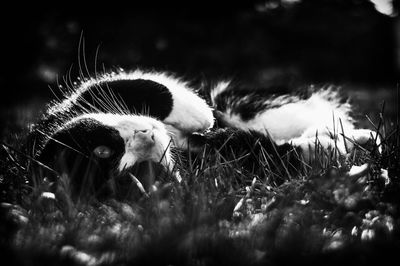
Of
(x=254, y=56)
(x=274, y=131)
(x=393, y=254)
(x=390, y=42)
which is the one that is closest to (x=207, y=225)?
(x=393, y=254)

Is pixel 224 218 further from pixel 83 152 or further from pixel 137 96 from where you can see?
pixel 137 96

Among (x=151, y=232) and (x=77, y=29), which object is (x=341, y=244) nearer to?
(x=151, y=232)

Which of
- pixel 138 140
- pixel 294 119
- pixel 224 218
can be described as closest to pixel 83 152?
pixel 138 140

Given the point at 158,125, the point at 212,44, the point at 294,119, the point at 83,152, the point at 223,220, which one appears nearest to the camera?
the point at 223,220

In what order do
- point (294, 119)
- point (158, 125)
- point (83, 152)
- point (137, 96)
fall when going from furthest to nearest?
point (294, 119)
point (137, 96)
point (158, 125)
point (83, 152)

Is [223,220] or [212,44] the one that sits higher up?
[212,44]

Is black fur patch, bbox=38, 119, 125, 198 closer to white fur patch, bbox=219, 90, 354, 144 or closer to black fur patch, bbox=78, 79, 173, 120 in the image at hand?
black fur patch, bbox=78, 79, 173, 120

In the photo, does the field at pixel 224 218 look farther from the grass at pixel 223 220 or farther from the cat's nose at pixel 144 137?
the cat's nose at pixel 144 137
